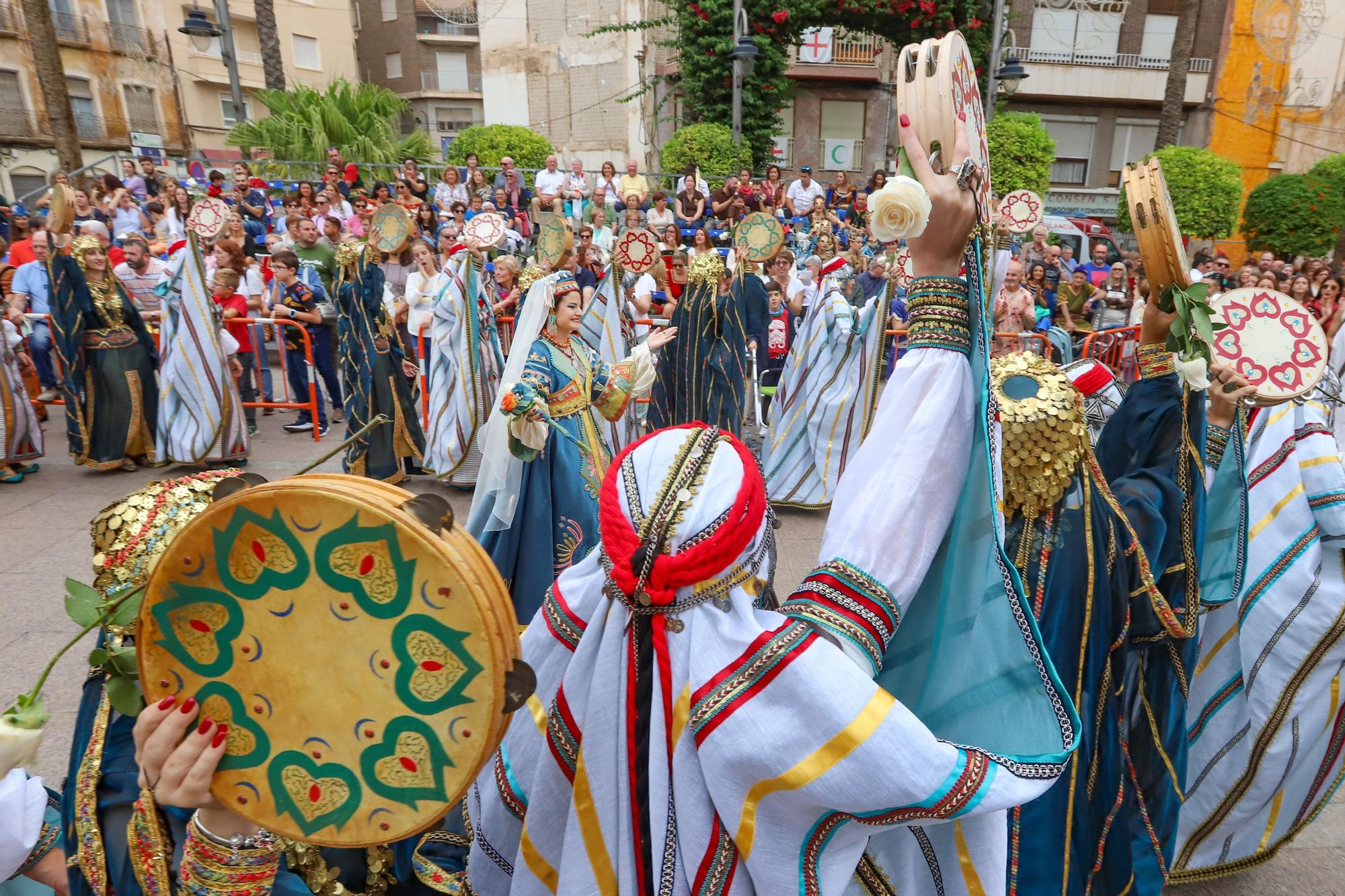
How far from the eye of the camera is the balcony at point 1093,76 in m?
25.4

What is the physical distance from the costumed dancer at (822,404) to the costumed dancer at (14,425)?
6.06 m

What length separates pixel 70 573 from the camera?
17.4 ft

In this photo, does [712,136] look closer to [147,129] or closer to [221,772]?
[221,772]

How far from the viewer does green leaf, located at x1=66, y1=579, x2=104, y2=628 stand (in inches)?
49.5

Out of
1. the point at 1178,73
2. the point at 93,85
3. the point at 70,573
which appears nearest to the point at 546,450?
the point at 70,573

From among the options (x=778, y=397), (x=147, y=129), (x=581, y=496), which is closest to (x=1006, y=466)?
(x=581, y=496)

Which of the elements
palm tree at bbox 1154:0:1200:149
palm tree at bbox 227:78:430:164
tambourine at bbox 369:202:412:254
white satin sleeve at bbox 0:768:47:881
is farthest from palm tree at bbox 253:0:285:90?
white satin sleeve at bbox 0:768:47:881

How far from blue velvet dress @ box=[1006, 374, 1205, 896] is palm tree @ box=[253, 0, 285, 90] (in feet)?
66.0

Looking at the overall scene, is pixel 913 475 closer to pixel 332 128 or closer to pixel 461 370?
pixel 461 370

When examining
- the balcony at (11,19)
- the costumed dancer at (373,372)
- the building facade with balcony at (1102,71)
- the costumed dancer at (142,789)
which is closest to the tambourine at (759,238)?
the costumed dancer at (373,372)

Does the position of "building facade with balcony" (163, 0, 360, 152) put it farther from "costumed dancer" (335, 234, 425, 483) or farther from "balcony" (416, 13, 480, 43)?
"costumed dancer" (335, 234, 425, 483)

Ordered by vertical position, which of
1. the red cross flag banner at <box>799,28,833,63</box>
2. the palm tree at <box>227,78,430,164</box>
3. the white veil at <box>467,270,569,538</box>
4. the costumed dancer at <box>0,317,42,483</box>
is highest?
the red cross flag banner at <box>799,28,833,63</box>

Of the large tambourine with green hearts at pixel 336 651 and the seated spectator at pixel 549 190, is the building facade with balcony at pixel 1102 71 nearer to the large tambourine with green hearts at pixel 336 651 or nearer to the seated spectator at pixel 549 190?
the seated spectator at pixel 549 190

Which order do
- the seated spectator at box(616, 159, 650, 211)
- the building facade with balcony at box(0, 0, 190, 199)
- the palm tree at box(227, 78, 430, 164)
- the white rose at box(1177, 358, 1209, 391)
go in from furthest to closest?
the building facade with balcony at box(0, 0, 190, 199)
the palm tree at box(227, 78, 430, 164)
the seated spectator at box(616, 159, 650, 211)
the white rose at box(1177, 358, 1209, 391)
